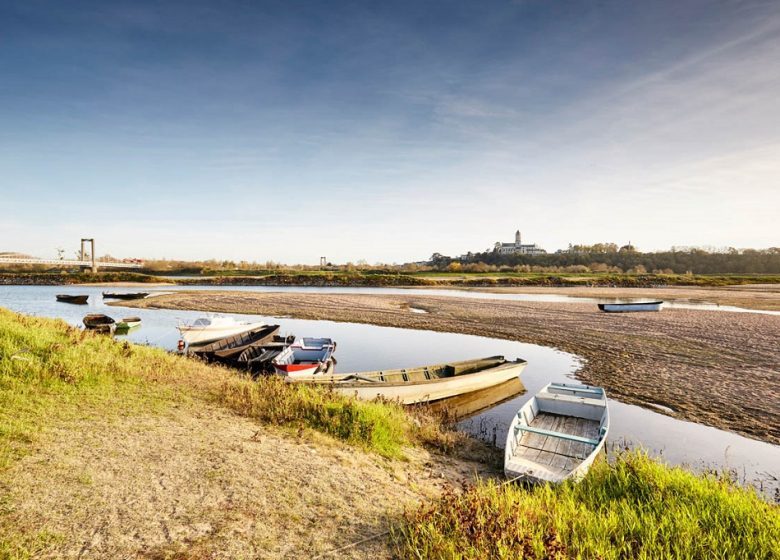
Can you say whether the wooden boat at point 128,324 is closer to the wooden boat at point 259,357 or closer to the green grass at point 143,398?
the wooden boat at point 259,357

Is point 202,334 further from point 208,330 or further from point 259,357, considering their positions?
point 259,357

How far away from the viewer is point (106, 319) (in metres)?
31.7

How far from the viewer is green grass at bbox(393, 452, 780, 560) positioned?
5852 millimetres

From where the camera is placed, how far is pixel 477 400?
58.6 ft

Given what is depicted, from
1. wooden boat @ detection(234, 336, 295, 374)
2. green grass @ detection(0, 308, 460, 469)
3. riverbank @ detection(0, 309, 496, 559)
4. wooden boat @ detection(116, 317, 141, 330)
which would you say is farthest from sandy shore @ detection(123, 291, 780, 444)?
wooden boat @ detection(234, 336, 295, 374)

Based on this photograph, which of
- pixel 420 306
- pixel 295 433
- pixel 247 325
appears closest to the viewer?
pixel 295 433

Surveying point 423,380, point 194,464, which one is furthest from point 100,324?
point 194,464

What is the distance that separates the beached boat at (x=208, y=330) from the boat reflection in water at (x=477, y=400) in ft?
49.7

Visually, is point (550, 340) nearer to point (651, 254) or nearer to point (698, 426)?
point (698, 426)

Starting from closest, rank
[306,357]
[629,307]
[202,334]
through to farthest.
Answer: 1. [306,357]
2. [202,334]
3. [629,307]

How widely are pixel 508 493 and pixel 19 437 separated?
10149 millimetres

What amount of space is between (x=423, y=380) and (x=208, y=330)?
600 inches

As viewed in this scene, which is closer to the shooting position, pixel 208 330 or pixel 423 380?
pixel 423 380

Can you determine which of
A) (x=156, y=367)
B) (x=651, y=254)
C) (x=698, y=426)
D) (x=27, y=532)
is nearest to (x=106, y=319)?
(x=156, y=367)
